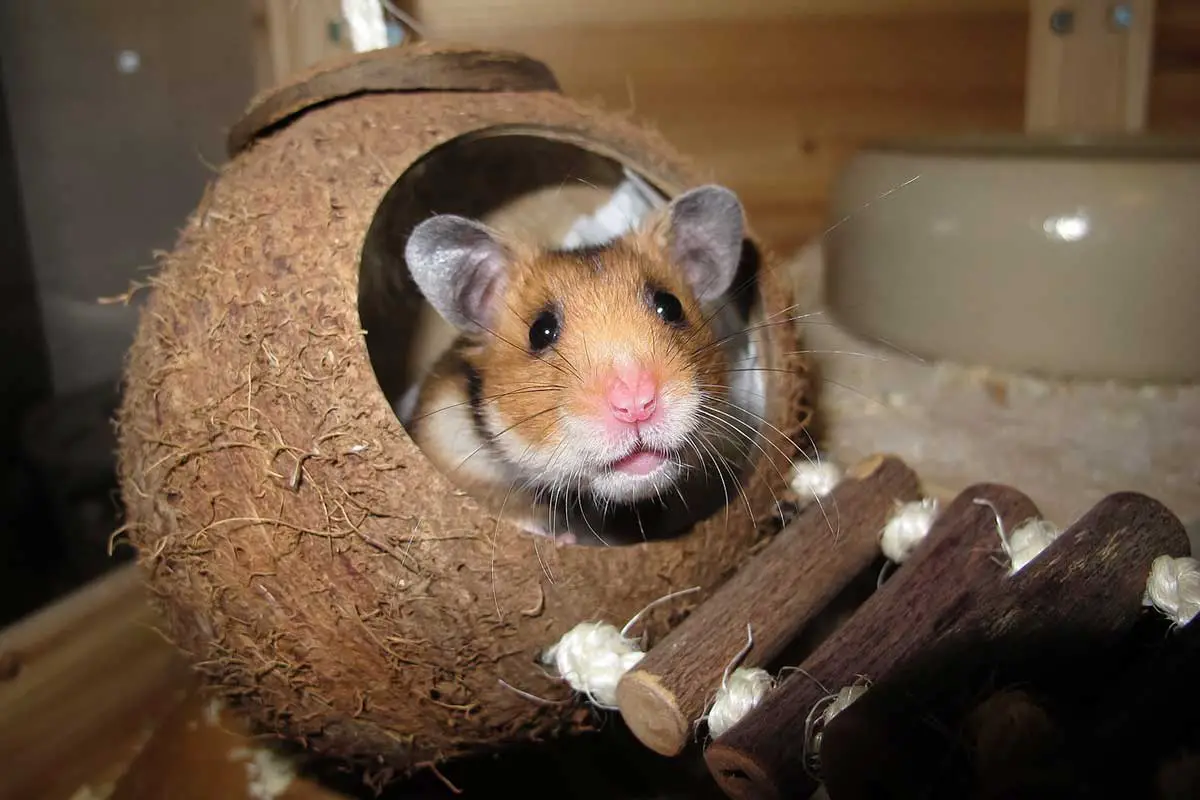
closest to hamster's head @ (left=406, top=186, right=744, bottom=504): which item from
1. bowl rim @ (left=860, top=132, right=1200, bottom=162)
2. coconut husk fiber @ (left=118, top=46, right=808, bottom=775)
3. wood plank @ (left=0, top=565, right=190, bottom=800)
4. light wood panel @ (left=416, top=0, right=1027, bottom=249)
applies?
coconut husk fiber @ (left=118, top=46, right=808, bottom=775)

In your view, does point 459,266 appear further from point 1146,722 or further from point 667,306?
point 1146,722

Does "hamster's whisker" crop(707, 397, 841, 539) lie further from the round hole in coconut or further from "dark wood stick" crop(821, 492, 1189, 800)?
"dark wood stick" crop(821, 492, 1189, 800)

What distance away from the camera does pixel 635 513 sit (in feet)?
5.75

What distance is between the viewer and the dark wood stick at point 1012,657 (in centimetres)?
107

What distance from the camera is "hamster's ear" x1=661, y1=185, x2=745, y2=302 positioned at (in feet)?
5.47

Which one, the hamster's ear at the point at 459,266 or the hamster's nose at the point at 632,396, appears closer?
the hamster's nose at the point at 632,396

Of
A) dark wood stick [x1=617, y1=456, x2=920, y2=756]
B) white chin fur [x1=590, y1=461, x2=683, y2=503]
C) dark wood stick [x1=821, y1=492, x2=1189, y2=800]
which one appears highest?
white chin fur [x1=590, y1=461, x2=683, y2=503]

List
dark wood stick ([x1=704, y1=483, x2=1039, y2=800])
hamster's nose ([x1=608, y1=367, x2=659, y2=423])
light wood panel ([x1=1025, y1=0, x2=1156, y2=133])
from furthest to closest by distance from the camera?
1. light wood panel ([x1=1025, y1=0, x2=1156, y2=133])
2. hamster's nose ([x1=608, y1=367, x2=659, y2=423])
3. dark wood stick ([x1=704, y1=483, x2=1039, y2=800])

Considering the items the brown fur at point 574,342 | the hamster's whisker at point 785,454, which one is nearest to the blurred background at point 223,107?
the brown fur at point 574,342

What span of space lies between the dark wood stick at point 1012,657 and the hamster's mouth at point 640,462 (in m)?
0.49

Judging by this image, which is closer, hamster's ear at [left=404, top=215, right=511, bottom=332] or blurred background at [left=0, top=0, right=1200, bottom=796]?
hamster's ear at [left=404, top=215, right=511, bottom=332]

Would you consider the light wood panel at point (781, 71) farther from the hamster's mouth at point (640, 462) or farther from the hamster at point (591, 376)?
the hamster's mouth at point (640, 462)

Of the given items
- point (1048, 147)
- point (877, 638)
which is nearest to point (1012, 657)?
point (877, 638)

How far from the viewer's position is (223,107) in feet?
8.34
